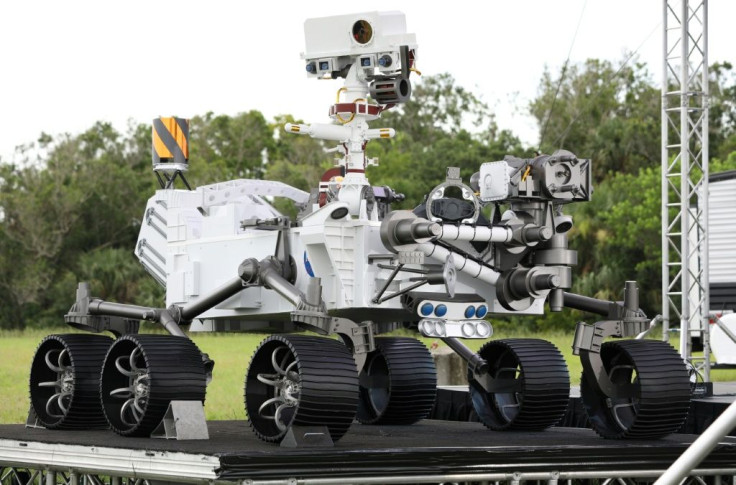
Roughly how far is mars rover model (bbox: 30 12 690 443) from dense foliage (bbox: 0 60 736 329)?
826 inches

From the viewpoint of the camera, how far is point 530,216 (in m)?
9.33

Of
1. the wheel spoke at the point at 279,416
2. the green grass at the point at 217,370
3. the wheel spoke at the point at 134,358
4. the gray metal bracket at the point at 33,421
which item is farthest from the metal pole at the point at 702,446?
the green grass at the point at 217,370

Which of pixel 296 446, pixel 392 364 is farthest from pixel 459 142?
pixel 296 446

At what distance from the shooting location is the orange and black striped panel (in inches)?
443

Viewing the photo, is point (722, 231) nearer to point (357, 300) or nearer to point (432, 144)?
point (357, 300)

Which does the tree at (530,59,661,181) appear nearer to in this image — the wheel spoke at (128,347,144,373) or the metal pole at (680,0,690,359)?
the metal pole at (680,0,690,359)

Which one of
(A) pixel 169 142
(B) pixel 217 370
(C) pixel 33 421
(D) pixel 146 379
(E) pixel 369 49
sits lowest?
(B) pixel 217 370

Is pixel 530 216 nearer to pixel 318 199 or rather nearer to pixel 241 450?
pixel 318 199

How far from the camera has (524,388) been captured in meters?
9.82

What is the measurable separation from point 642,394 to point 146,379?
3264 millimetres

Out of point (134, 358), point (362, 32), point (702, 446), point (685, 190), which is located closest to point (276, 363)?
point (134, 358)

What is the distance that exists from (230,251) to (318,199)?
76 cm

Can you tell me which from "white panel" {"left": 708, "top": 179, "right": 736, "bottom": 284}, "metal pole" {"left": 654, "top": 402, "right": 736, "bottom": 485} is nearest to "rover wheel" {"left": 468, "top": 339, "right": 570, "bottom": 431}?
"metal pole" {"left": 654, "top": 402, "right": 736, "bottom": 485}

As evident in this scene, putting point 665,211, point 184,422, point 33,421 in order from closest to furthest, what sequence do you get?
1. point 184,422
2. point 33,421
3. point 665,211
